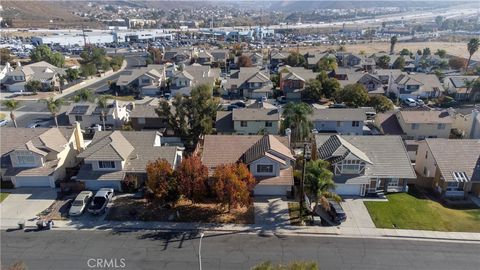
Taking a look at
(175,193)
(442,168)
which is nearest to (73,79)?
(175,193)

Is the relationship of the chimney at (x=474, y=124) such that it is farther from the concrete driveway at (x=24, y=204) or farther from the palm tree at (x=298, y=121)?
the concrete driveway at (x=24, y=204)

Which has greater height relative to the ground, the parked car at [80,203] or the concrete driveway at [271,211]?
the parked car at [80,203]

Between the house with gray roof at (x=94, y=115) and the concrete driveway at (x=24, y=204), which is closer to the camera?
the concrete driveway at (x=24, y=204)

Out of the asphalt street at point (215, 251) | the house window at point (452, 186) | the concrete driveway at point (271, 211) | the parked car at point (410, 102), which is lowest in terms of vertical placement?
the asphalt street at point (215, 251)

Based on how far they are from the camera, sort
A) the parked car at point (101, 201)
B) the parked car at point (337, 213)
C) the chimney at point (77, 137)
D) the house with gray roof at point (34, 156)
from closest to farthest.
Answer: the parked car at point (337, 213) < the parked car at point (101, 201) < the house with gray roof at point (34, 156) < the chimney at point (77, 137)

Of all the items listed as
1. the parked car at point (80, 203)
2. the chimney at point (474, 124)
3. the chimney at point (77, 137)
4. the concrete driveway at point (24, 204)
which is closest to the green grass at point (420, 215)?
the chimney at point (474, 124)

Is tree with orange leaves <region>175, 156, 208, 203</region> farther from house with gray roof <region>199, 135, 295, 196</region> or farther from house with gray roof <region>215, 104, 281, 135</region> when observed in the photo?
house with gray roof <region>215, 104, 281, 135</region>

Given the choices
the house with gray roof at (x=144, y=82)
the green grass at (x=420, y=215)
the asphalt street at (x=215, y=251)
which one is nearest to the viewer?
the asphalt street at (x=215, y=251)

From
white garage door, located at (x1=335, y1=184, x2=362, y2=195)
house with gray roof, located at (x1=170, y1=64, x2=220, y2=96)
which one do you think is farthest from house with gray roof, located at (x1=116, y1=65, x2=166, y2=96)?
white garage door, located at (x1=335, y1=184, x2=362, y2=195)
